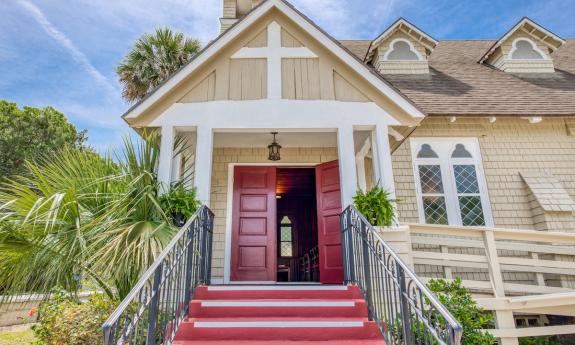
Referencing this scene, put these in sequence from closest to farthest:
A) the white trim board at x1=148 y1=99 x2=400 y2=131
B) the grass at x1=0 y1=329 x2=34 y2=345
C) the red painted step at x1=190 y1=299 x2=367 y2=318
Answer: the red painted step at x1=190 y1=299 x2=367 y2=318
the white trim board at x1=148 y1=99 x2=400 y2=131
the grass at x1=0 y1=329 x2=34 y2=345

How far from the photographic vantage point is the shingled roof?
7758 millimetres

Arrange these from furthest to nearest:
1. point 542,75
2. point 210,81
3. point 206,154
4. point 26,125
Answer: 1. point 26,125
2. point 542,75
3. point 210,81
4. point 206,154

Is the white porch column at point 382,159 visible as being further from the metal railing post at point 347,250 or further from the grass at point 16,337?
the grass at point 16,337

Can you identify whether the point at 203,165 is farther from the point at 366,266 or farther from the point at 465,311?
the point at 465,311

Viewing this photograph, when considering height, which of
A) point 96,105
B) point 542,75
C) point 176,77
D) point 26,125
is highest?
point 96,105

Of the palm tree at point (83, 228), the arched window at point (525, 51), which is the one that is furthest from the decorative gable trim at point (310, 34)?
the arched window at point (525, 51)

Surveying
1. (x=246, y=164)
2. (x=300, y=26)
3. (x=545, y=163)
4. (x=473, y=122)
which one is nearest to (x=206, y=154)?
(x=246, y=164)

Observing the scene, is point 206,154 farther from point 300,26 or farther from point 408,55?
point 408,55

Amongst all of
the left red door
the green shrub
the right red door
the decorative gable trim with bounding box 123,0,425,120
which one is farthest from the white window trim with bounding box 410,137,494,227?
the green shrub

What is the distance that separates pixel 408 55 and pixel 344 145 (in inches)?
217

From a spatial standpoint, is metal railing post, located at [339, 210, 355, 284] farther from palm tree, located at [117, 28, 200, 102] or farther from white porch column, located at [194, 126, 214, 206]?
palm tree, located at [117, 28, 200, 102]

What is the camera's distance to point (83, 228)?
393cm

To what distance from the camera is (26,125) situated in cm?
2000

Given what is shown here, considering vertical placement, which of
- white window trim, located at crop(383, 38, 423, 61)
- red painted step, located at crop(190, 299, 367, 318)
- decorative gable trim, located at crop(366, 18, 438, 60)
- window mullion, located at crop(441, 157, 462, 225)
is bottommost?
red painted step, located at crop(190, 299, 367, 318)
